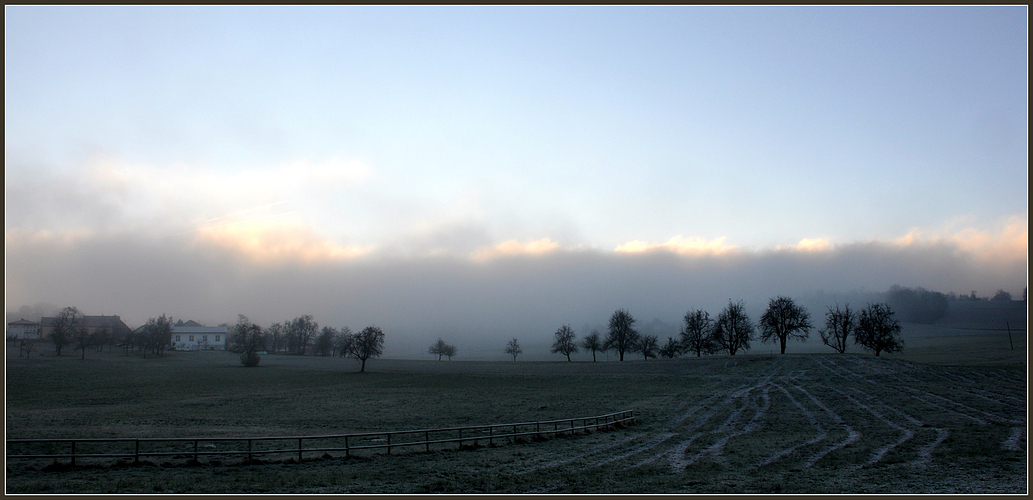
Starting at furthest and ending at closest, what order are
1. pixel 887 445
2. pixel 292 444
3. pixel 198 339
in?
pixel 198 339, pixel 887 445, pixel 292 444

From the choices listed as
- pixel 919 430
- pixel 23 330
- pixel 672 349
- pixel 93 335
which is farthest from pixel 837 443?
pixel 23 330

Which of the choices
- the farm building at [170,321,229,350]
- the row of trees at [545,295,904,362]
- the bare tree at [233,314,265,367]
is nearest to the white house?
the farm building at [170,321,229,350]

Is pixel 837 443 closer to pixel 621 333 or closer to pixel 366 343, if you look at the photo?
pixel 366 343

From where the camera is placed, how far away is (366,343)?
8375 cm

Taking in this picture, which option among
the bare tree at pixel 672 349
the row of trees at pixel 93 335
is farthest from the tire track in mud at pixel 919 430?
the row of trees at pixel 93 335

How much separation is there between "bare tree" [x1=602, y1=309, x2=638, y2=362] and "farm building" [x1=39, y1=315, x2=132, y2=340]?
356 feet

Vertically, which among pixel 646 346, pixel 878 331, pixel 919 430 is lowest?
pixel 646 346

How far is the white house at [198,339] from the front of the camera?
151 m

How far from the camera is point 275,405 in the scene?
136ft

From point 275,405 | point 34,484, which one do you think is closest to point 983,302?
point 275,405

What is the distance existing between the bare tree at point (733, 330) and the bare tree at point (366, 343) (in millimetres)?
60248

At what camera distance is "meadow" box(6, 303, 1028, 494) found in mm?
16359

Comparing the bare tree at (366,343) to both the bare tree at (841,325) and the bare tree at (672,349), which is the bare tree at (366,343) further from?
the bare tree at (841,325)

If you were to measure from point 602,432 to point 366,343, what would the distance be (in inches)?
2437
